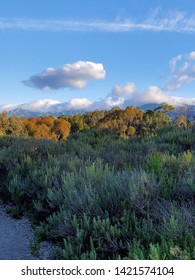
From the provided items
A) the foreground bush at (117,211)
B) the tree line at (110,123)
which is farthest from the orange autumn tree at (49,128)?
the foreground bush at (117,211)

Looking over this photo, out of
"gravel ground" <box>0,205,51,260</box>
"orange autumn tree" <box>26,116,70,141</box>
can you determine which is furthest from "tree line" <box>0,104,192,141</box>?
"gravel ground" <box>0,205,51,260</box>

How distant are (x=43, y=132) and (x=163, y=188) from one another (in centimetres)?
3943

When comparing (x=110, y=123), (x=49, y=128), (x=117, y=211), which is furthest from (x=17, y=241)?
(x=49, y=128)

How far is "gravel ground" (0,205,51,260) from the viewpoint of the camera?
5.00 meters

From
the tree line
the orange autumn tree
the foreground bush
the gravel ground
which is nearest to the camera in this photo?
the foreground bush

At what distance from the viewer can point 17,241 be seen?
18.3 ft

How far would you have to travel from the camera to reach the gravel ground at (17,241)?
5.00 m

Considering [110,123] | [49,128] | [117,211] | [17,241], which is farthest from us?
[49,128]

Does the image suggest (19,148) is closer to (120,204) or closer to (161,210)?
(120,204)

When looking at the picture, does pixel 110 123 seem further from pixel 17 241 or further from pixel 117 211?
pixel 117 211

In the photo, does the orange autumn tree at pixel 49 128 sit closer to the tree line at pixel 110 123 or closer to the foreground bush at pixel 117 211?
the tree line at pixel 110 123

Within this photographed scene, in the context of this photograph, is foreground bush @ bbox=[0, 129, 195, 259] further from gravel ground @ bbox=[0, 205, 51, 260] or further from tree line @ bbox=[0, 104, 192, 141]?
tree line @ bbox=[0, 104, 192, 141]

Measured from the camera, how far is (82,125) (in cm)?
6009

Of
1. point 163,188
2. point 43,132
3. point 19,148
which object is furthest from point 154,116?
point 163,188
